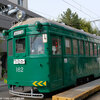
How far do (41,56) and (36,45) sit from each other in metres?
0.48

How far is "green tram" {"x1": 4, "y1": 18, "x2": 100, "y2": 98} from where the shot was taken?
270 inches

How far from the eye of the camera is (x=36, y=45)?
7.08m

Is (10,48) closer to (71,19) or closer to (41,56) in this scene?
(41,56)

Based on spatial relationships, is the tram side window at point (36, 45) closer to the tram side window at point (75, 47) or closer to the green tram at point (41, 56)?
the green tram at point (41, 56)

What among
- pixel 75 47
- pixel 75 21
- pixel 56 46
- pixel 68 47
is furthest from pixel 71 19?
pixel 56 46

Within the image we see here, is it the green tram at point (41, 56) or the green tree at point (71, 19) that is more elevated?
the green tree at point (71, 19)

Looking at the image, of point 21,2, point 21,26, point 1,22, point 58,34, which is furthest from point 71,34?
point 21,2

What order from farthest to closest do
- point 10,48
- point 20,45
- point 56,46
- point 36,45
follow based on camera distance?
Result: point 10,48 < point 20,45 < point 56,46 < point 36,45

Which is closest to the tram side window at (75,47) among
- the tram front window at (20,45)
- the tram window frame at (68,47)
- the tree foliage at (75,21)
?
the tram window frame at (68,47)

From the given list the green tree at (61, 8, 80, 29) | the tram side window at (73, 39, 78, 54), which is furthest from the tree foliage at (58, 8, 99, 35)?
the tram side window at (73, 39, 78, 54)

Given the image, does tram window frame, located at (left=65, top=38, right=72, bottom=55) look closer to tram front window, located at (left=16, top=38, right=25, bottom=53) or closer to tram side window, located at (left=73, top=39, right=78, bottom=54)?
tram side window, located at (left=73, top=39, right=78, bottom=54)

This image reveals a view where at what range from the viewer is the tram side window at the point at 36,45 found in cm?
702

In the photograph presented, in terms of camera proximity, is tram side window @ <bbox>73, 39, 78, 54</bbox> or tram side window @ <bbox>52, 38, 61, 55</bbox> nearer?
tram side window @ <bbox>52, 38, 61, 55</bbox>

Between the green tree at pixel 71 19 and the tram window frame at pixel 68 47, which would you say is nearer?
the tram window frame at pixel 68 47
